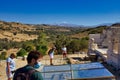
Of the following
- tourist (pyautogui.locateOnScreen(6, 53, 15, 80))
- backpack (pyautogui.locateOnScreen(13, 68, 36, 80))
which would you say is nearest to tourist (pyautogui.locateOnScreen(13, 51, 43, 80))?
backpack (pyautogui.locateOnScreen(13, 68, 36, 80))

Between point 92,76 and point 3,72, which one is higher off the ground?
point 92,76

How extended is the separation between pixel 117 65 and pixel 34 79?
13322 mm

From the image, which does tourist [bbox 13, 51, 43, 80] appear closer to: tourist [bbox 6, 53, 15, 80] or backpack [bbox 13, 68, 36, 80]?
backpack [bbox 13, 68, 36, 80]

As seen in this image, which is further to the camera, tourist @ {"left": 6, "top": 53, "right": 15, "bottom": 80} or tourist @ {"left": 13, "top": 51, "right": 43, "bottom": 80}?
tourist @ {"left": 6, "top": 53, "right": 15, "bottom": 80}

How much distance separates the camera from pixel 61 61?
76.7 feet

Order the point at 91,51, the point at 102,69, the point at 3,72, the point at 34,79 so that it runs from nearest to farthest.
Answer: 1. the point at 34,79
2. the point at 102,69
3. the point at 3,72
4. the point at 91,51

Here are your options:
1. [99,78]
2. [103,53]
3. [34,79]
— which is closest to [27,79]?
[34,79]

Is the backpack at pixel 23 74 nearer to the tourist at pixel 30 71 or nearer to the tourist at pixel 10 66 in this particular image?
the tourist at pixel 30 71

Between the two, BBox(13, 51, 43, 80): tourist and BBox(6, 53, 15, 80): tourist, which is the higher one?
BBox(13, 51, 43, 80): tourist

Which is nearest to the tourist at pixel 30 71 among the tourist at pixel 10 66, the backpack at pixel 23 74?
the backpack at pixel 23 74

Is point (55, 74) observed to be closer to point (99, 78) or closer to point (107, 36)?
point (99, 78)

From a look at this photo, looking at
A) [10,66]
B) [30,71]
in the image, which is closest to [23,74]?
[30,71]

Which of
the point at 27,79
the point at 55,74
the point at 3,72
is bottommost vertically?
the point at 3,72

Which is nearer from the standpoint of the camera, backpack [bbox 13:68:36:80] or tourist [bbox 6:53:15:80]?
backpack [bbox 13:68:36:80]
